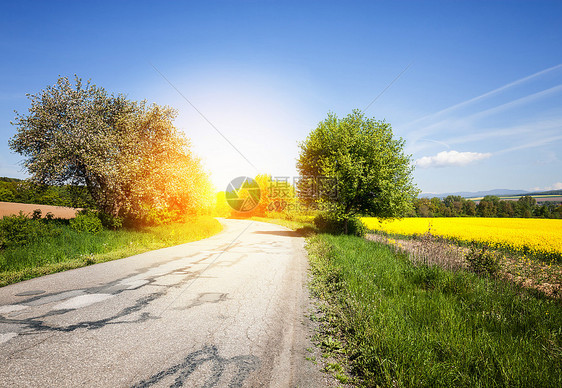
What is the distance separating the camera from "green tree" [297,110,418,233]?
56.5 feet

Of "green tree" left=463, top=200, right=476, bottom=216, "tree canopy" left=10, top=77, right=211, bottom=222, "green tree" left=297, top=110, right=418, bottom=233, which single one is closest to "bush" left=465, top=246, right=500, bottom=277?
"green tree" left=297, top=110, right=418, bottom=233

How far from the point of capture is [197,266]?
842cm

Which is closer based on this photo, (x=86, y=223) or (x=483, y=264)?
(x=483, y=264)

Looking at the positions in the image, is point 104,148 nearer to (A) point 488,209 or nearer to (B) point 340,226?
(B) point 340,226

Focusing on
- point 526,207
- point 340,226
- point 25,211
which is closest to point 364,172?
point 340,226

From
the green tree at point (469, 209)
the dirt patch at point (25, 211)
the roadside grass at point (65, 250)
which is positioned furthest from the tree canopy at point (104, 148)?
the green tree at point (469, 209)

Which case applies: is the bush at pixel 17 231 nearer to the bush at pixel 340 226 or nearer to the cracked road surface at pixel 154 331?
the cracked road surface at pixel 154 331

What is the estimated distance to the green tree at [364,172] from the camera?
17234mm

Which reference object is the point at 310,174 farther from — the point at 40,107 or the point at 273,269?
the point at 40,107

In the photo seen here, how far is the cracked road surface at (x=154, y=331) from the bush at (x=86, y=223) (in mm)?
6216

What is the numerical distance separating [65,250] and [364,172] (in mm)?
17814

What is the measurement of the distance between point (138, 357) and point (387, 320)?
3.87 m

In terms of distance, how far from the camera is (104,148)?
13.6 m

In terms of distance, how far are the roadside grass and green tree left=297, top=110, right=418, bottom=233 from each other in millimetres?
11937
